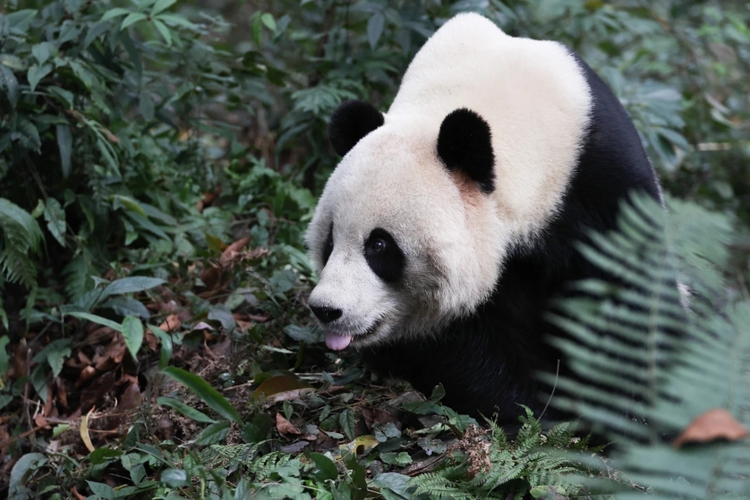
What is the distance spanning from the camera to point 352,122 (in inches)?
151

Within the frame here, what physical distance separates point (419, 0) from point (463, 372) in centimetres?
309

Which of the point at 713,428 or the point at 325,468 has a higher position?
the point at 713,428

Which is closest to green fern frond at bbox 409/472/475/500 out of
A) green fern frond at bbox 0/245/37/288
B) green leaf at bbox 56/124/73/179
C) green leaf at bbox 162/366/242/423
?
green leaf at bbox 162/366/242/423

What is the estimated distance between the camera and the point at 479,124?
3.28m

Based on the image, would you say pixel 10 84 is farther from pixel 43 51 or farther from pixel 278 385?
pixel 278 385

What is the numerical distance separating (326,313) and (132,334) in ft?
3.59

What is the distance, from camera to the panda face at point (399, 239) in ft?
11.0

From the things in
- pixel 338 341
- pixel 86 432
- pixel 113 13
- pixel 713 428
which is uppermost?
pixel 713 428

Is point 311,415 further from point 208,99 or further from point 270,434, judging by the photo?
point 208,99

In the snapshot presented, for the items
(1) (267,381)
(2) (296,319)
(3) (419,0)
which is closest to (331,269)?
(1) (267,381)

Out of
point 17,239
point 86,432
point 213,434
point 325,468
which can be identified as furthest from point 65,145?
point 325,468

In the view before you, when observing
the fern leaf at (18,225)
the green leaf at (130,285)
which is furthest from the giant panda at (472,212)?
the fern leaf at (18,225)

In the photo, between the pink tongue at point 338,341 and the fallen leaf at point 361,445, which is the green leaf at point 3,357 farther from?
the fallen leaf at point 361,445

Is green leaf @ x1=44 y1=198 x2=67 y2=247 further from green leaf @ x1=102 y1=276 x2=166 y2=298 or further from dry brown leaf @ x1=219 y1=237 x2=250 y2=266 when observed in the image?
dry brown leaf @ x1=219 y1=237 x2=250 y2=266
